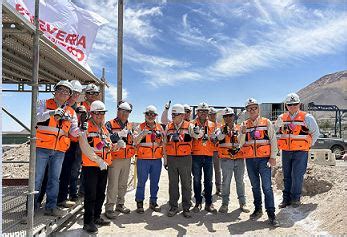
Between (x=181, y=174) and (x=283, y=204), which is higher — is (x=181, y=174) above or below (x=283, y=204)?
above

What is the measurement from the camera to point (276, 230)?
20.2 ft

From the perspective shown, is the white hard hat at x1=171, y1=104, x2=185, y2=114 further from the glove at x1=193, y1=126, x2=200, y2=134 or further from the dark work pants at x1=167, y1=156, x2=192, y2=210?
the dark work pants at x1=167, y1=156, x2=192, y2=210

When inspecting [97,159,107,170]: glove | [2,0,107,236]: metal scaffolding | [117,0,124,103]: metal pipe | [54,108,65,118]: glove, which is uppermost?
[117,0,124,103]: metal pipe

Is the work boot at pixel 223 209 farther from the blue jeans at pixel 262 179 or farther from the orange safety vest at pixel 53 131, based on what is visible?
the orange safety vest at pixel 53 131

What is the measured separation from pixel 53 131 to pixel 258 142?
3.49m

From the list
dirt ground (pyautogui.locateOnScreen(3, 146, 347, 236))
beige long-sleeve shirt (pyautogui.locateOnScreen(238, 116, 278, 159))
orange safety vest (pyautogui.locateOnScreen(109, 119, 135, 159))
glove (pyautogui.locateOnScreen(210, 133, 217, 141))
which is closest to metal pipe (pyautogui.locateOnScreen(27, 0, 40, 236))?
dirt ground (pyautogui.locateOnScreen(3, 146, 347, 236))

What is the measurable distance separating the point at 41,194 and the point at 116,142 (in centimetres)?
155

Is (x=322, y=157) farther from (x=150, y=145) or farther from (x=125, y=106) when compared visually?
(x=125, y=106)

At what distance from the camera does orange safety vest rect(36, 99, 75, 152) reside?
5.46 m

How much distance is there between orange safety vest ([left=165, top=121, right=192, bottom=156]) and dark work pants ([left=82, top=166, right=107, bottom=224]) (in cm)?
152

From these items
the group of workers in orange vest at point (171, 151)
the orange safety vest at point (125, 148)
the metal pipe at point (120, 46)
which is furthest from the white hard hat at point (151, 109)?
the metal pipe at point (120, 46)

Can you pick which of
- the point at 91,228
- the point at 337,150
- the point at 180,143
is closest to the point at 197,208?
the point at 180,143

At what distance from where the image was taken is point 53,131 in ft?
18.1

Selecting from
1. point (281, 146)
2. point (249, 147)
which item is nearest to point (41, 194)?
point (249, 147)
